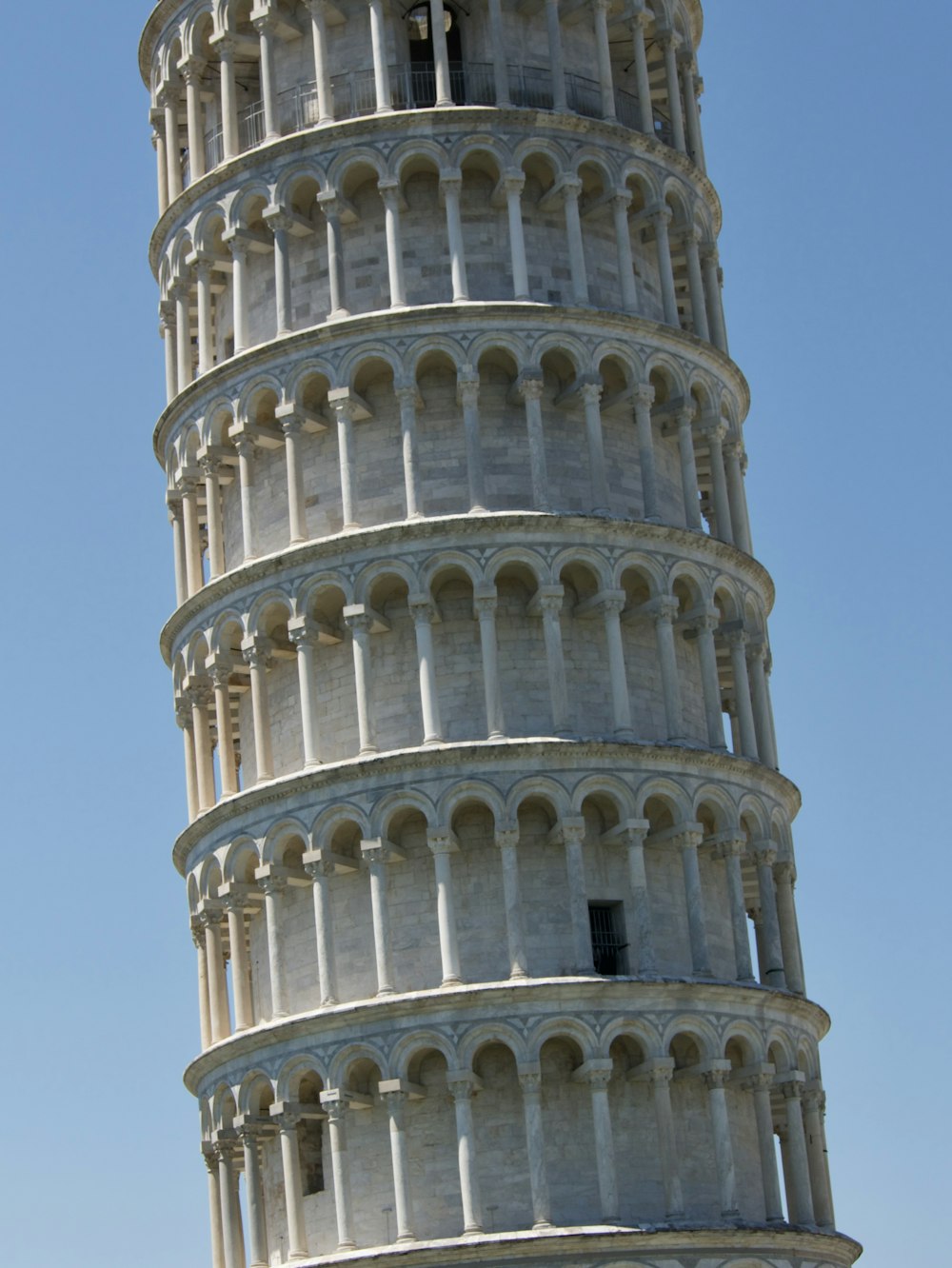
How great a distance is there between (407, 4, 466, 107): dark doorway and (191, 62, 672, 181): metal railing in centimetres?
2

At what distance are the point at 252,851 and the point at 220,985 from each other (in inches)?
103

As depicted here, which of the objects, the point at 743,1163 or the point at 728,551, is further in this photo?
the point at 728,551

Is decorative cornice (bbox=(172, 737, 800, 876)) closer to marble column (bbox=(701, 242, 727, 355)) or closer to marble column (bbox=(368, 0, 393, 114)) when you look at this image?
marble column (bbox=(701, 242, 727, 355))

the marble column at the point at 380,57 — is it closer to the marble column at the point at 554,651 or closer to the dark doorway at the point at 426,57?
the dark doorway at the point at 426,57

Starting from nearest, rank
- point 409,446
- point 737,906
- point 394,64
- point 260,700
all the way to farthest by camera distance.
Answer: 1. point 737,906
2. point 409,446
3. point 260,700
4. point 394,64

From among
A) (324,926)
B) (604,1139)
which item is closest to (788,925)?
(604,1139)

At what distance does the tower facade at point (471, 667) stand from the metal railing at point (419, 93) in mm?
72

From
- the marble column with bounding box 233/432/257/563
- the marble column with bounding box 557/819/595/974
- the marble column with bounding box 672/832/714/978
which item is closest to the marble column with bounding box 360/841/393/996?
the marble column with bounding box 557/819/595/974

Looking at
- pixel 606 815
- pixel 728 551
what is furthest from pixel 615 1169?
pixel 728 551

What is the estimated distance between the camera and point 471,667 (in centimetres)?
4181

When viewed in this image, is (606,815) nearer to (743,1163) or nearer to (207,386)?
(743,1163)

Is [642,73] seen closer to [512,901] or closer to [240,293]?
[240,293]

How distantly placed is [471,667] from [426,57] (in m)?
11.6

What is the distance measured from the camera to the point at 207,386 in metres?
44.9
